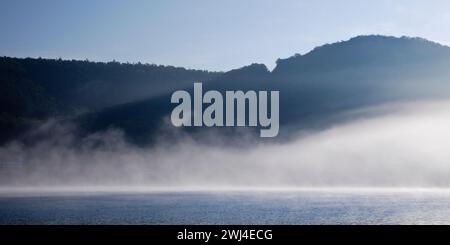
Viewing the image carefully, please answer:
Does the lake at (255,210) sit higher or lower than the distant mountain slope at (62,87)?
lower

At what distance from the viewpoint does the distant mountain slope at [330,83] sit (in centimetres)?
3303

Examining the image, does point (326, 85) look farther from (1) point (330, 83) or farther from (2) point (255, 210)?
(2) point (255, 210)

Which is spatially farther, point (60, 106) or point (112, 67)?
point (112, 67)

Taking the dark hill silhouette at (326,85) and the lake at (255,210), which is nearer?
the lake at (255,210)

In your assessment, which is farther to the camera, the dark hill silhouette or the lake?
the dark hill silhouette

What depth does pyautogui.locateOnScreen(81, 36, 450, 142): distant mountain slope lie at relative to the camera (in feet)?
108

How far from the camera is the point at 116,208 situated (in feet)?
105

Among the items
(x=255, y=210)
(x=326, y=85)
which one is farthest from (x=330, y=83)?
(x=255, y=210)

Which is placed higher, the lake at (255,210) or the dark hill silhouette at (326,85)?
the dark hill silhouette at (326,85)

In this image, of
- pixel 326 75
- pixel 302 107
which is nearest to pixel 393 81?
pixel 326 75
